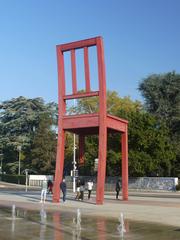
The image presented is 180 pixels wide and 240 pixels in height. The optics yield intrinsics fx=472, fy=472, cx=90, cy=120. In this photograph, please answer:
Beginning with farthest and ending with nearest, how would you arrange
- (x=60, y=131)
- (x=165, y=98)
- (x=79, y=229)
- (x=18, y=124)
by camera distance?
(x=18, y=124) < (x=165, y=98) < (x=60, y=131) < (x=79, y=229)

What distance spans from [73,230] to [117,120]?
16.7 m

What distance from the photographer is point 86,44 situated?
98.5 feet

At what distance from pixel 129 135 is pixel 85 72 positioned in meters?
36.2

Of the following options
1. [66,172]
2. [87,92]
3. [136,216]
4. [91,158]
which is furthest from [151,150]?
[136,216]

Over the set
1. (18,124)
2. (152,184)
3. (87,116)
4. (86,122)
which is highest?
(18,124)

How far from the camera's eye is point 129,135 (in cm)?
6488

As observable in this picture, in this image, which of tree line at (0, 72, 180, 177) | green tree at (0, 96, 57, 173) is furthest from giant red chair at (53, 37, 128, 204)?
A: green tree at (0, 96, 57, 173)

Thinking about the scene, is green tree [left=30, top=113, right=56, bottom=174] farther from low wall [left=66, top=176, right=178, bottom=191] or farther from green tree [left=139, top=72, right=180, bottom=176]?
low wall [left=66, top=176, right=178, bottom=191]

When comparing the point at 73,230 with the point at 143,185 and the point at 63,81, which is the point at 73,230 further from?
the point at 143,185

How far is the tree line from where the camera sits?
6406 cm

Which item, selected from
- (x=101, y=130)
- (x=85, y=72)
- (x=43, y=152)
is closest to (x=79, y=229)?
(x=101, y=130)

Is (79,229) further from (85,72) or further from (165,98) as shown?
(165,98)

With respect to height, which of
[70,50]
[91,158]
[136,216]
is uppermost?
[70,50]

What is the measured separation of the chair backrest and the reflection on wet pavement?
36.7 ft
